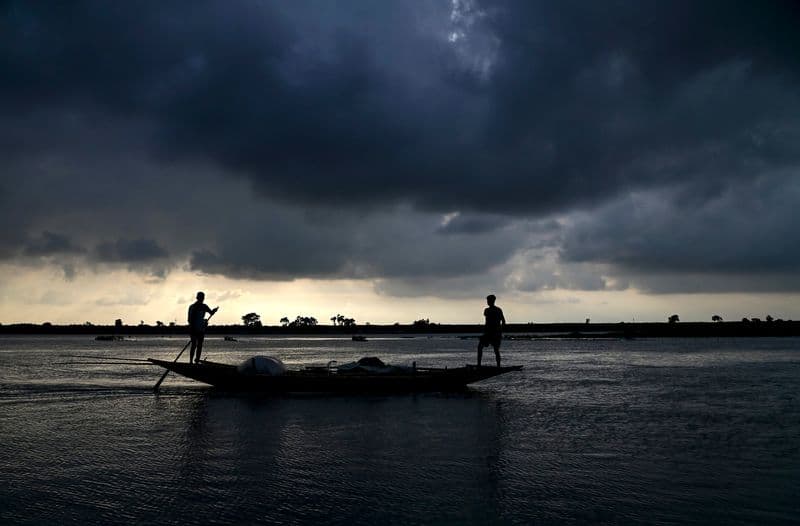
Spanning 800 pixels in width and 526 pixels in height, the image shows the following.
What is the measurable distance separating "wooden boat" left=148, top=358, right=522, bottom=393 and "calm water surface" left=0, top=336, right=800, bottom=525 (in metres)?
2.02

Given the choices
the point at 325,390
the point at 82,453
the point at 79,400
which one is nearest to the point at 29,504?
the point at 82,453

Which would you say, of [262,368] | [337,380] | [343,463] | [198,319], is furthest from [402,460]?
[198,319]

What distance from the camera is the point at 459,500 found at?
734 centimetres

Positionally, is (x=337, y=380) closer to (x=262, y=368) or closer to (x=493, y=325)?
(x=262, y=368)

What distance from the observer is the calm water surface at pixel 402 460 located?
275 inches

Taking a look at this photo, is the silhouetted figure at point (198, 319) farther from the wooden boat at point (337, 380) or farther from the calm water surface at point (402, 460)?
the calm water surface at point (402, 460)

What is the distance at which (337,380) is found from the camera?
20.2m

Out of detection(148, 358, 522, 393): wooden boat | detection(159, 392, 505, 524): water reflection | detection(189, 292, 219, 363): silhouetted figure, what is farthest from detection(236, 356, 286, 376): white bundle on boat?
detection(159, 392, 505, 524): water reflection

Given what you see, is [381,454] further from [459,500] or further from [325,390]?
[325,390]

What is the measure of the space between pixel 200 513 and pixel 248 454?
3325 millimetres

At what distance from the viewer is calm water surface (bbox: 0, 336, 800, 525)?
698 centimetres

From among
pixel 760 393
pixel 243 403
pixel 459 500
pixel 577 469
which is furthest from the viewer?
pixel 760 393

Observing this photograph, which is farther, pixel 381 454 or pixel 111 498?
pixel 381 454

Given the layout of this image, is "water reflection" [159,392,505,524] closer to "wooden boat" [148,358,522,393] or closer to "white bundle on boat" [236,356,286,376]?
"wooden boat" [148,358,522,393]
